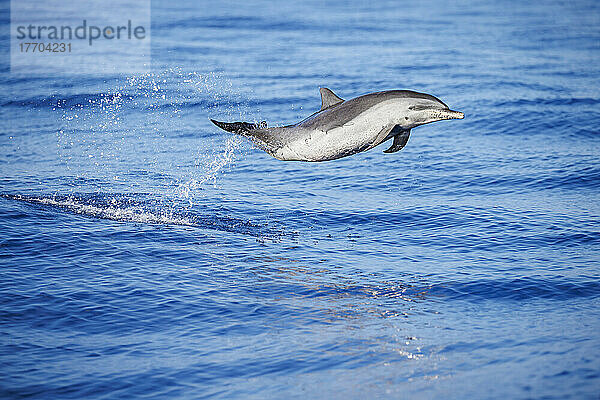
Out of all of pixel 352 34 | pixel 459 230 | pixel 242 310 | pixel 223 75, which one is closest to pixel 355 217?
pixel 459 230

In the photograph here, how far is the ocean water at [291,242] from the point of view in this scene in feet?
37.4

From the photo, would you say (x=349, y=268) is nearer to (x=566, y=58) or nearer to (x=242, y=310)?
(x=242, y=310)

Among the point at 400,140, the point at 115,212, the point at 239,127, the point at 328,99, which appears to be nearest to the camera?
the point at 400,140

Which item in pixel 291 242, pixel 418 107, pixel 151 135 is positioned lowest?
pixel 291 242

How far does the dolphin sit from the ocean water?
277 cm

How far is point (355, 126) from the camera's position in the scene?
1177cm

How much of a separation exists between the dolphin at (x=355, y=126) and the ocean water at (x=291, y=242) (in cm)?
277

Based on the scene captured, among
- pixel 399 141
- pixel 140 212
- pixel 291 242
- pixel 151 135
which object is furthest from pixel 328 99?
pixel 151 135

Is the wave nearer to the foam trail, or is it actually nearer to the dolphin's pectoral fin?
the foam trail

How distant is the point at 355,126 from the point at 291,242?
4.90m

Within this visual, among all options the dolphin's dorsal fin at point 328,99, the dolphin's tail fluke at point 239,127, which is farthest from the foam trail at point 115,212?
the dolphin's dorsal fin at point 328,99

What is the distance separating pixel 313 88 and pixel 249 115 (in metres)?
4.25

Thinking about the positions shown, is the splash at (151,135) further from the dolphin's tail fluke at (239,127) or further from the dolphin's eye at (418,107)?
the dolphin's eye at (418,107)

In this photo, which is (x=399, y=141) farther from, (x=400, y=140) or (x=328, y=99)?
(x=328, y=99)
